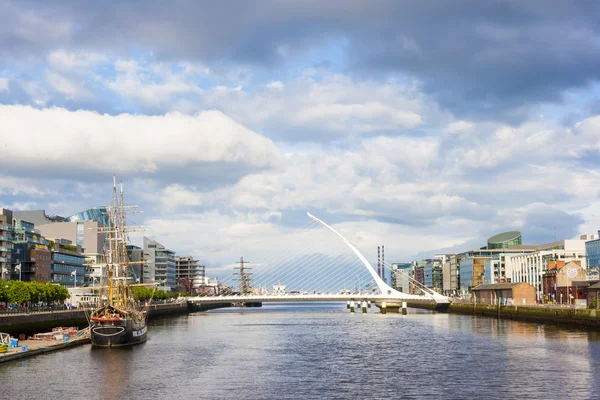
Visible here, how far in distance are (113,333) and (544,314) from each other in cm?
5927

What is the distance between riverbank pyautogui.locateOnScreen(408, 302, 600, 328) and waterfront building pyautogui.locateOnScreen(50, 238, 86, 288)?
3071 inches

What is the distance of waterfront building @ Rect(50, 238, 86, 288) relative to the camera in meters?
154

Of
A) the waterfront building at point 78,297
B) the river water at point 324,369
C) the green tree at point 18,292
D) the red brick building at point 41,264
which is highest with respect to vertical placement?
the red brick building at point 41,264

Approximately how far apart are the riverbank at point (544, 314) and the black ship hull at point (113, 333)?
165ft

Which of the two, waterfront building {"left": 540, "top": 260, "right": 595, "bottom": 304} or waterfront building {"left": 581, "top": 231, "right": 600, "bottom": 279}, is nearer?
waterfront building {"left": 540, "top": 260, "right": 595, "bottom": 304}

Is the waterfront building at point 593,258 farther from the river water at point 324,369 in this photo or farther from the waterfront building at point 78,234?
the waterfront building at point 78,234

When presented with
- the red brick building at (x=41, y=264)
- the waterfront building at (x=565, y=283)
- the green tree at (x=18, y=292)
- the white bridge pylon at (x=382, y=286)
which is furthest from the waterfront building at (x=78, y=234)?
the waterfront building at (x=565, y=283)

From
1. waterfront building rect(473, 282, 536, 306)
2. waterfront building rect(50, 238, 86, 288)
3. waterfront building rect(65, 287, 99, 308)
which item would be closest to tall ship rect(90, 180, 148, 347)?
waterfront building rect(65, 287, 99, 308)

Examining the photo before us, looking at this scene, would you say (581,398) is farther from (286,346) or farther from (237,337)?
(237,337)

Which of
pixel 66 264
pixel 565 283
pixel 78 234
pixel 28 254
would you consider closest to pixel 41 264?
pixel 28 254

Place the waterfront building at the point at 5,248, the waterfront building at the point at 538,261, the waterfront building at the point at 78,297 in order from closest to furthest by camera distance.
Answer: the waterfront building at the point at 5,248 → the waterfront building at the point at 78,297 → the waterfront building at the point at 538,261

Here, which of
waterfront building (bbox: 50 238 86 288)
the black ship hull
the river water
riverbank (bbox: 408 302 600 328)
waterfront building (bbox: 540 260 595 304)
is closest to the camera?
the river water

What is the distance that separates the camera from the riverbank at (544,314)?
90125mm

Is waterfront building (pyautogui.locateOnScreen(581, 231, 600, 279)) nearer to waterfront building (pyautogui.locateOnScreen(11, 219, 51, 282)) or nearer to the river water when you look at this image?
the river water
